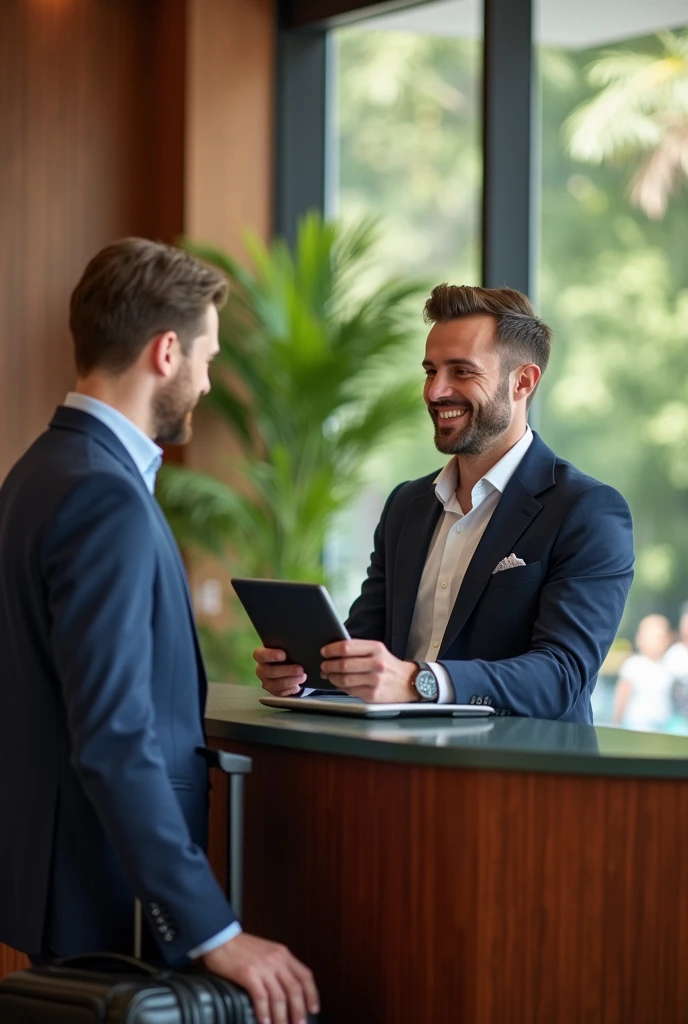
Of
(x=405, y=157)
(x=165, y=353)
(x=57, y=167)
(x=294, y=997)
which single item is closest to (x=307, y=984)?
(x=294, y=997)

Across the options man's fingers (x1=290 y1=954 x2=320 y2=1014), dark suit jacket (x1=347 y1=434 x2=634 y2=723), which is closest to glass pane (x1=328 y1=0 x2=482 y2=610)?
dark suit jacket (x1=347 y1=434 x2=634 y2=723)

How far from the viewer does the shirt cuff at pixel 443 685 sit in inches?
101

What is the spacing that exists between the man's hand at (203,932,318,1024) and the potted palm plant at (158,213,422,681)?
407 centimetres

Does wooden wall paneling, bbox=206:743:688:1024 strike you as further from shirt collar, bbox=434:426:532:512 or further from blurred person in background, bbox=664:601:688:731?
blurred person in background, bbox=664:601:688:731

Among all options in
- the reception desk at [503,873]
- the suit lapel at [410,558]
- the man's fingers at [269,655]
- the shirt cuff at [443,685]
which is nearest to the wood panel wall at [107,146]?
the suit lapel at [410,558]

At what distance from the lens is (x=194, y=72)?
22.3ft

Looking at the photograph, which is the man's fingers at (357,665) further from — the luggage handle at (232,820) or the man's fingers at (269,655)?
the luggage handle at (232,820)

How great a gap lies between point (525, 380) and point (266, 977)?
64.6 inches

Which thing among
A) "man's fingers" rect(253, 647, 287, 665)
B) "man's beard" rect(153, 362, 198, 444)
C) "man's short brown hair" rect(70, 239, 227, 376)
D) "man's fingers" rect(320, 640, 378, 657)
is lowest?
"man's fingers" rect(253, 647, 287, 665)

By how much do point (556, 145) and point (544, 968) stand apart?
216 inches

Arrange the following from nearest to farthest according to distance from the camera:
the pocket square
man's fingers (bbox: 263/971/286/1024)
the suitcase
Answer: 1. the suitcase
2. man's fingers (bbox: 263/971/286/1024)
3. the pocket square

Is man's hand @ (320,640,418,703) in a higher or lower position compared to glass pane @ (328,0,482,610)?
lower

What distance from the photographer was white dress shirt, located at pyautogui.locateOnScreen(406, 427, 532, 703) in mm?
3107

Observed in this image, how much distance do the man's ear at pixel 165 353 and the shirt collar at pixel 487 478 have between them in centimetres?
109
